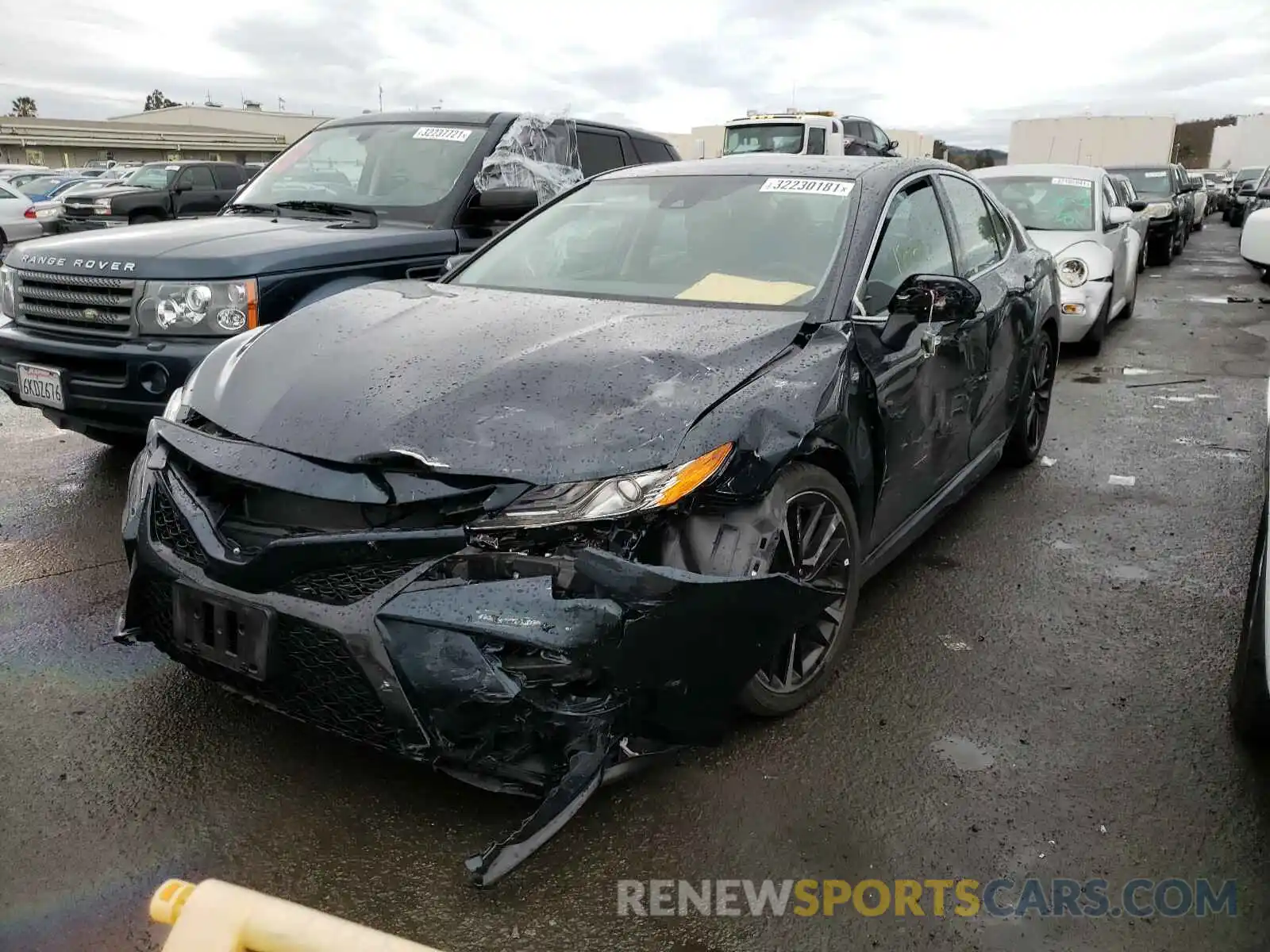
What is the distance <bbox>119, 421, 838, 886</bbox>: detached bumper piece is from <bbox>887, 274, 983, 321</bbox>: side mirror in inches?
48.8

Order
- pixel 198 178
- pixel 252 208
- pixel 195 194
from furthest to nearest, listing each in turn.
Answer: pixel 198 178 < pixel 195 194 < pixel 252 208

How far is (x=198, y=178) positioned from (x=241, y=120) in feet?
215

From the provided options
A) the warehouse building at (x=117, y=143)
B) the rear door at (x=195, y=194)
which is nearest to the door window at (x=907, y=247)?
the rear door at (x=195, y=194)

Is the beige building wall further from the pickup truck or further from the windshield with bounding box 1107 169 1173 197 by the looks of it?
the windshield with bounding box 1107 169 1173 197

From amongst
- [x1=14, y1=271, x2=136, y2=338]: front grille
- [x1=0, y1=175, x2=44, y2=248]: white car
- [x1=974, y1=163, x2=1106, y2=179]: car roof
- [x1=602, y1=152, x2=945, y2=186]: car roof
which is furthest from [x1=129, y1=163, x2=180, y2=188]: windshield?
[x1=602, y1=152, x2=945, y2=186]: car roof

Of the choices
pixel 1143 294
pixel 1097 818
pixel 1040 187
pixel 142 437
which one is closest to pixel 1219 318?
pixel 1143 294

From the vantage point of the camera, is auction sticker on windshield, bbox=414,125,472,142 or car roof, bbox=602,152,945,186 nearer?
car roof, bbox=602,152,945,186

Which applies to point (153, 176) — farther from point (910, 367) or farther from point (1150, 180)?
point (910, 367)

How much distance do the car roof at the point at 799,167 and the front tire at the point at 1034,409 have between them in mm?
Result: 1313

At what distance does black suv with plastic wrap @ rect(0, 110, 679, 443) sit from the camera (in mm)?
4250

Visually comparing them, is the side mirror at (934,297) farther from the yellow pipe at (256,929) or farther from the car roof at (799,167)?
the yellow pipe at (256,929)

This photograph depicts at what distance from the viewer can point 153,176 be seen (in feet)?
64.3

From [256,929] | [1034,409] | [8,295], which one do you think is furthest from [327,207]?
[256,929]

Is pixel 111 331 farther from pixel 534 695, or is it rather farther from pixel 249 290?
pixel 534 695
